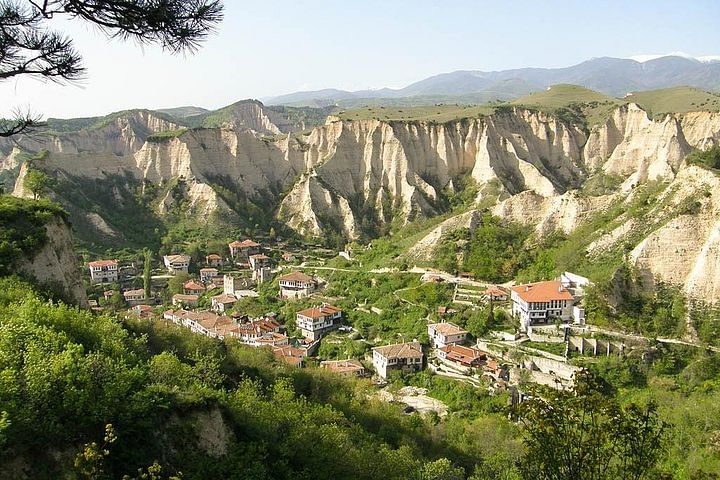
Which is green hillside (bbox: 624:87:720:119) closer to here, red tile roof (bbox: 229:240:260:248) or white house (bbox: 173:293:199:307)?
red tile roof (bbox: 229:240:260:248)

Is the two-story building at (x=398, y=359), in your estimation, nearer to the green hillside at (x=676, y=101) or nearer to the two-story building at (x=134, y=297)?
the two-story building at (x=134, y=297)

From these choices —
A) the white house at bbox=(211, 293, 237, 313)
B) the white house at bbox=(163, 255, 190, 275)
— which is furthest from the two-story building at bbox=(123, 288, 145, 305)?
the white house at bbox=(211, 293, 237, 313)

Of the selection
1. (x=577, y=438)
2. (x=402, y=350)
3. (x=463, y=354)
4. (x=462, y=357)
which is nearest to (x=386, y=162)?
(x=402, y=350)

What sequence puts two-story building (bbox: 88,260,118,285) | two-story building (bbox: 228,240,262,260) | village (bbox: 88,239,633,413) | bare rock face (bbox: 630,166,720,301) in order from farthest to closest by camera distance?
two-story building (bbox: 228,240,262,260)
two-story building (bbox: 88,260,118,285)
village (bbox: 88,239,633,413)
bare rock face (bbox: 630,166,720,301)

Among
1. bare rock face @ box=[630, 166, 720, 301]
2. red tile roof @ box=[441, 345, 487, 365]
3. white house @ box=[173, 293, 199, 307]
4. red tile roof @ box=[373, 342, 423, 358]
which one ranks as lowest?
white house @ box=[173, 293, 199, 307]

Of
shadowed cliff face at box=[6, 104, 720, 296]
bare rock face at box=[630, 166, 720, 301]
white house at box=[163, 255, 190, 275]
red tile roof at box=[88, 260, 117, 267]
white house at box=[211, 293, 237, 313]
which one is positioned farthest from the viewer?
shadowed cliff face at box=[6, 104, 720, 296]

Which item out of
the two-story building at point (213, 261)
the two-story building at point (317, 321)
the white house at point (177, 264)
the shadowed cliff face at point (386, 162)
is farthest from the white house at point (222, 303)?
the shadowed cliff face at point (386, 162)

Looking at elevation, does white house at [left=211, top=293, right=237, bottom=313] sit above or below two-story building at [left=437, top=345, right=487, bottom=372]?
below

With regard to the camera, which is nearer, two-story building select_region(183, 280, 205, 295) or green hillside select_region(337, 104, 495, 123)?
two-story building select_region(183, 280, 205, 295)
